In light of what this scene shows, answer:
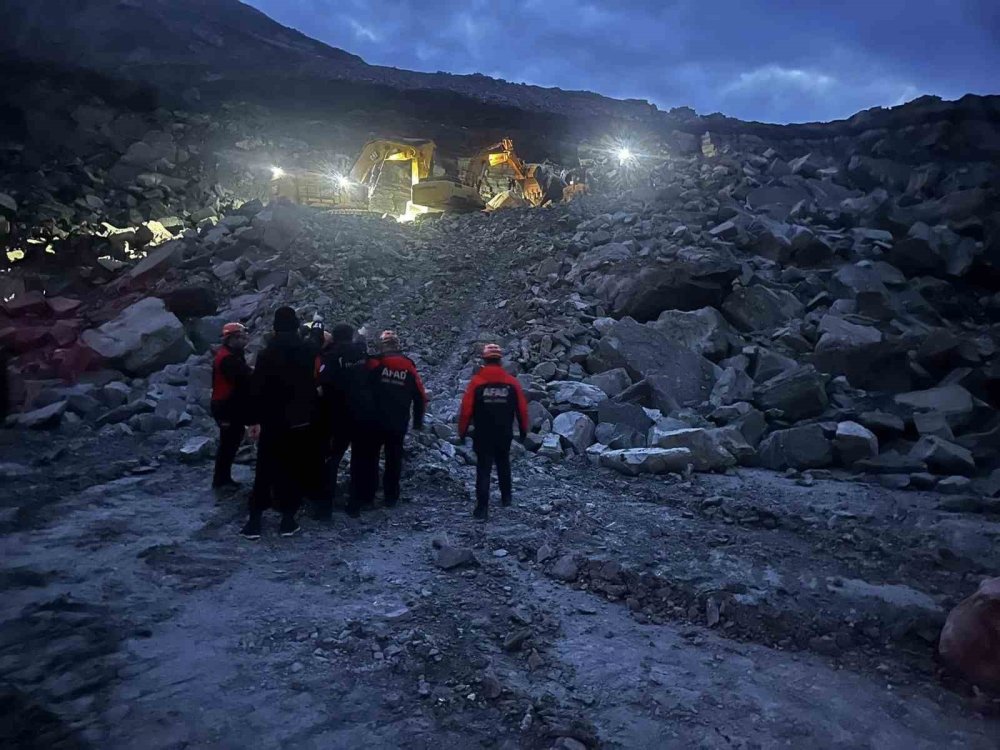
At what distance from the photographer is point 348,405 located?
15.2ft

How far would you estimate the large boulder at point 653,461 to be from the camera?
5781 mm

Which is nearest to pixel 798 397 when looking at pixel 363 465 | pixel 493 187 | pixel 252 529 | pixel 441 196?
pixel 363 465

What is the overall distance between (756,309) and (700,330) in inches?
49.6

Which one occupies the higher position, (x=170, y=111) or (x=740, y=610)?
(x=170, y=111)

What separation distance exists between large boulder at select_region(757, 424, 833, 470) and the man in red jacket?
303cm

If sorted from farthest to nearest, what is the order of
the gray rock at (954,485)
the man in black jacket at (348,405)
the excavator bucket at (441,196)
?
the excavator bucket at (441,196) → the gray rock at (954,485) → the man in black jacket at (348,405)

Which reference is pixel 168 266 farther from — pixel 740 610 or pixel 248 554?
pixel 740 610

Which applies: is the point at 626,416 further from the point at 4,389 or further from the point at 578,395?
the point at 4,389

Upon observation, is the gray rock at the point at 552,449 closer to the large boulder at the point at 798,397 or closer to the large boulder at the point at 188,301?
the large boulder at the point at 798,397

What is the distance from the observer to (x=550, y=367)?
25.8ft

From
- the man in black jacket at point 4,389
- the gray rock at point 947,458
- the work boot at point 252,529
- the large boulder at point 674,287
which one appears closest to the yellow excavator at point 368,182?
the large boulder at point 674,287

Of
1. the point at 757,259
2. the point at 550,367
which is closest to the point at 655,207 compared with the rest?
the point at 757,259

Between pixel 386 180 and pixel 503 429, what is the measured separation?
15222 mm

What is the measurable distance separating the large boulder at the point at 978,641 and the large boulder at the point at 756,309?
6770 millimetres
